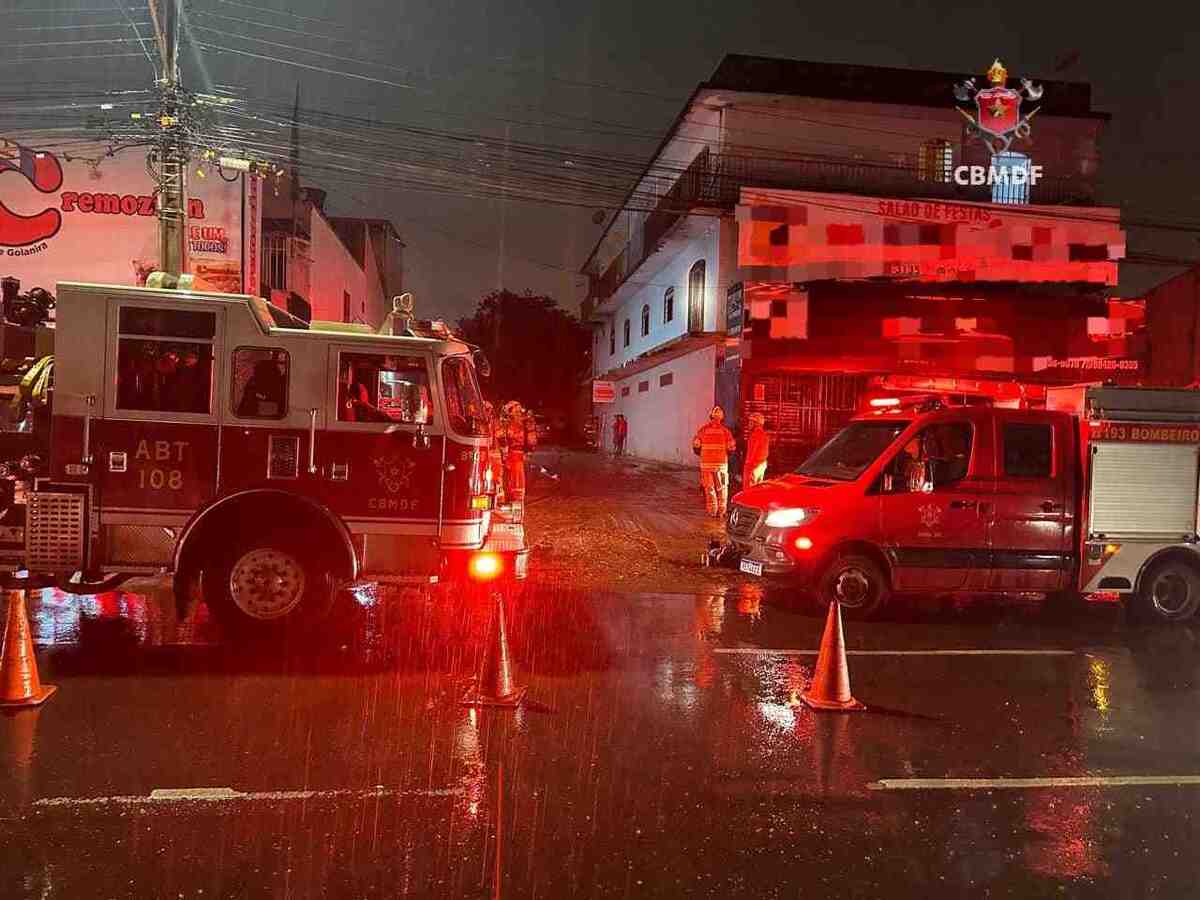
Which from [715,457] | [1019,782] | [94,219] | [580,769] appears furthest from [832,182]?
[580,769]

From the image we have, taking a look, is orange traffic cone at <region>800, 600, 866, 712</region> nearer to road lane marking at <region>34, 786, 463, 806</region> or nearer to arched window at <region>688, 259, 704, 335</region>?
road lane marking at <region>34, 786, 463, 806</region>

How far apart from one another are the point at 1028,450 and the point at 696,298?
20164 mm

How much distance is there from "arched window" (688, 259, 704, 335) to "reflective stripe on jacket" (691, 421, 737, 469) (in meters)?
11.3

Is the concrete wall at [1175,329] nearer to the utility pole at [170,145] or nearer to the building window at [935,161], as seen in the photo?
the building window at [935,161]

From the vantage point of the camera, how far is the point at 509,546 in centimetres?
802

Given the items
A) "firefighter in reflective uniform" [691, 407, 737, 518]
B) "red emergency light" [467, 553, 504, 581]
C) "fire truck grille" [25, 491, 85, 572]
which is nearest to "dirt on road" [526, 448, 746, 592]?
"firefighter in reflective uniform" [691, 407, 737, 518]

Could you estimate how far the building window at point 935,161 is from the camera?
27.1 metres

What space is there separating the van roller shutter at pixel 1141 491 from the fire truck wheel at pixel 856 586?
85.5 inches

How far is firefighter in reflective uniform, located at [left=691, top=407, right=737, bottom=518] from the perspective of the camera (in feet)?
54.3

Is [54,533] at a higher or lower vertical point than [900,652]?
higher

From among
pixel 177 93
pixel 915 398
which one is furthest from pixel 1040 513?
pixel 177 93

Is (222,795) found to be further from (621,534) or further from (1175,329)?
(1175,329)

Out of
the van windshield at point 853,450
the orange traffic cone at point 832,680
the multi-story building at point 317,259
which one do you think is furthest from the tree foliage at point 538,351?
the orange traffic cone at point 832,680

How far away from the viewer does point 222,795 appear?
464 centimetres
